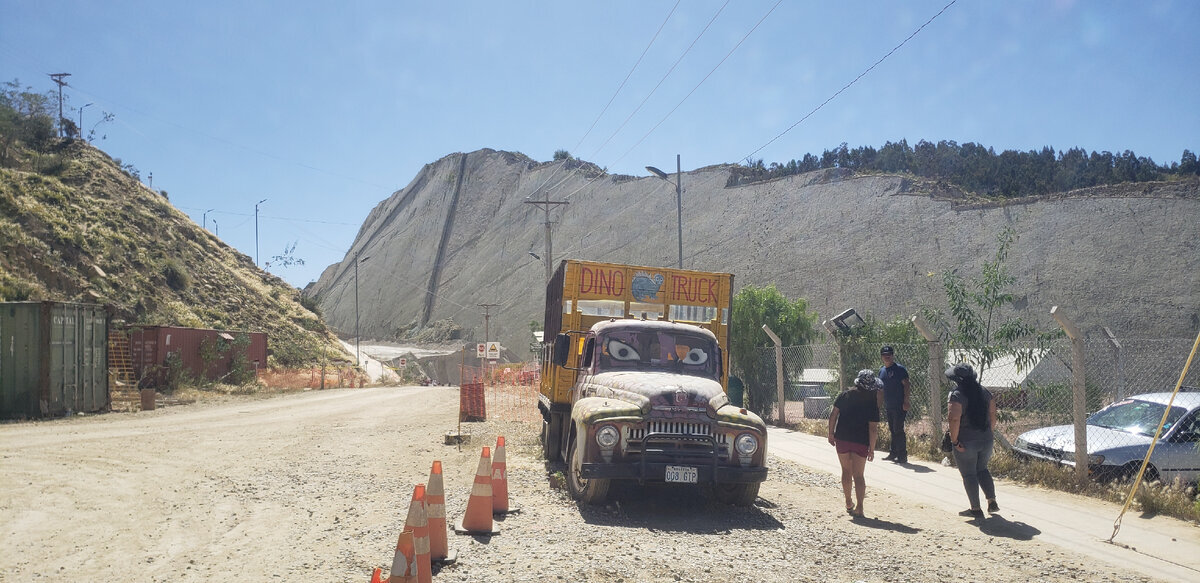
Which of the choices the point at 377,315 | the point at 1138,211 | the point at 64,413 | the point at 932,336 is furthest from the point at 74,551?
the point at 377,315

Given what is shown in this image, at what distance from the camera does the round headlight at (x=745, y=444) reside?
8.02 m

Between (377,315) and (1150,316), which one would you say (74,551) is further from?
(377,315)

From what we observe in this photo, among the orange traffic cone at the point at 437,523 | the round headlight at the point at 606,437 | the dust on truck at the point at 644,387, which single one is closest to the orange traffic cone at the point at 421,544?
the orange traffic cone at the point at 437,523

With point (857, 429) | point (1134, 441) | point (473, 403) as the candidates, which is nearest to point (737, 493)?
point (857, 429)

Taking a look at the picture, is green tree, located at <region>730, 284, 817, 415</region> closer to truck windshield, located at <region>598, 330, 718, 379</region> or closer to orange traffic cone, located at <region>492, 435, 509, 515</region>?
truck windshield, located at <region>598, 330, 718, 379</region>

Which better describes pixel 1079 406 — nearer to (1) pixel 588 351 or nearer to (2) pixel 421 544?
(1) pixel 588 351

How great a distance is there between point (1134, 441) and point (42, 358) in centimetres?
2162

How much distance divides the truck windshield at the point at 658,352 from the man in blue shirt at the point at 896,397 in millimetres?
3242

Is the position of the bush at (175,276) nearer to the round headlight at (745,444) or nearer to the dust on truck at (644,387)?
the dust on truck at (644,387)

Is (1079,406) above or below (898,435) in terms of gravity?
above

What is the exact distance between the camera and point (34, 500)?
8398mm

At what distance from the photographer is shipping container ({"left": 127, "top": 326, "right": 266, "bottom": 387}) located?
29719 millimetres

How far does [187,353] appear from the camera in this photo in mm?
32250

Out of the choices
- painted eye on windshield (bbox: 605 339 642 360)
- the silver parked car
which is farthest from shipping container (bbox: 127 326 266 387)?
the silver parked car
